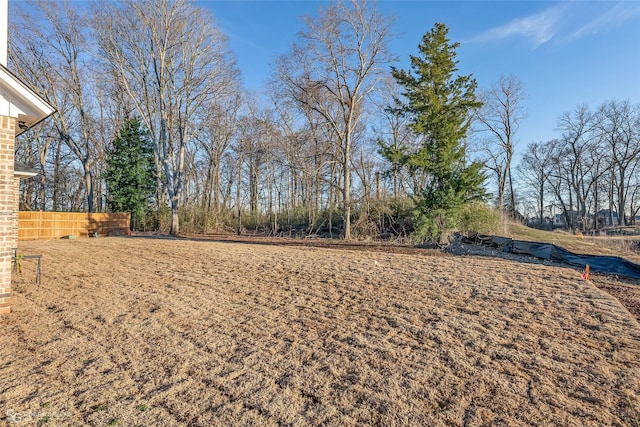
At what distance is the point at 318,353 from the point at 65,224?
778 inches

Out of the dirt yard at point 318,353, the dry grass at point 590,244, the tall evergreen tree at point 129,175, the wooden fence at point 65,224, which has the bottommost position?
the dirt yard at point 318,353

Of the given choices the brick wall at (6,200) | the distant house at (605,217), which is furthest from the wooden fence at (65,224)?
the distant house at (605,217)

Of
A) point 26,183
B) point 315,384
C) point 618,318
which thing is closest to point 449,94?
point 618,318

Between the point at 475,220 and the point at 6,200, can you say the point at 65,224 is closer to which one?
the point at 6,200

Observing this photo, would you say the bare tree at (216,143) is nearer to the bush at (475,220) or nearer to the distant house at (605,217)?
the bush at (475,220)

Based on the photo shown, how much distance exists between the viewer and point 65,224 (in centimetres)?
1816

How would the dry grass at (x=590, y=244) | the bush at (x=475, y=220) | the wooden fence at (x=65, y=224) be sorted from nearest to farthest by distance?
the dry grass at (x=590, y=244) → the bush at (x=475, y=220) → the wooden fence at (x=65, y=224)

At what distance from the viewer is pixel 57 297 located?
18.8 feet

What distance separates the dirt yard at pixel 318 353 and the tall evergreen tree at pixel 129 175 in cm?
1886

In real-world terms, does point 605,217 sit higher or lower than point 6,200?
higher

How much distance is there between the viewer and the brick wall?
459 centimetres

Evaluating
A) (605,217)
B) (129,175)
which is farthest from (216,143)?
(605,217)

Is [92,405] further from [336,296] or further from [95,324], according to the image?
[336,296]

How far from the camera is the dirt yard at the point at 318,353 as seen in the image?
258 centimetres
